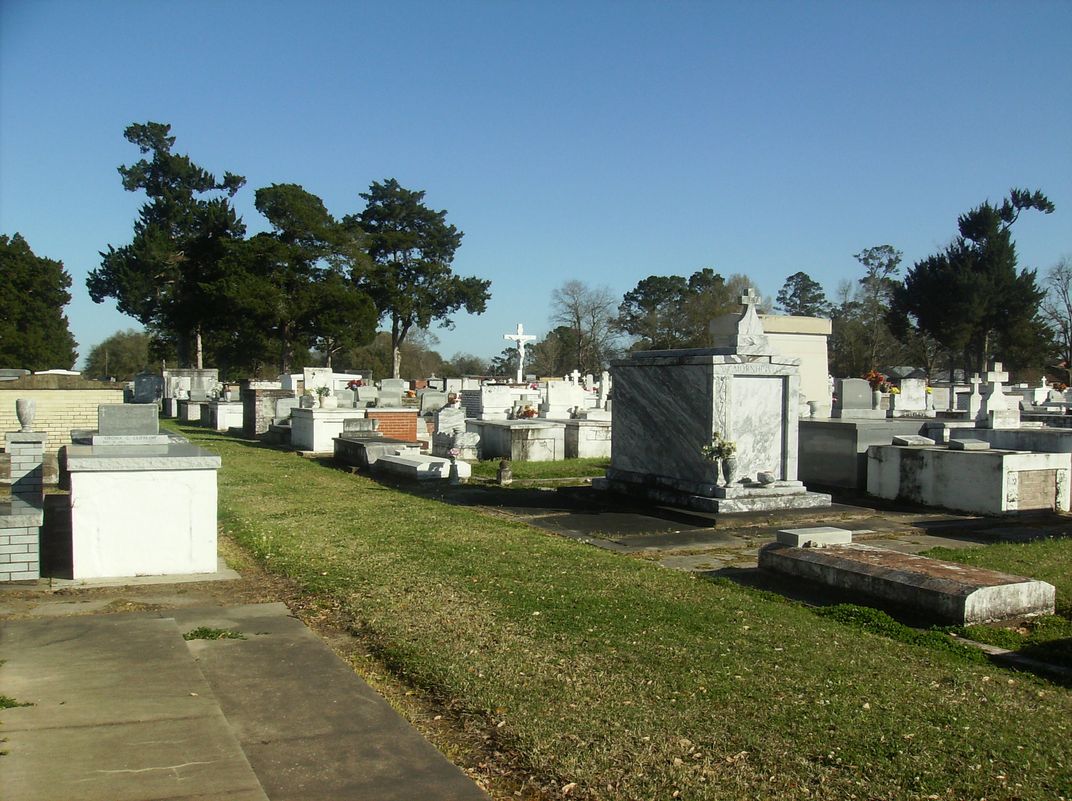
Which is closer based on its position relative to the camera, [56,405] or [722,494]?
[722,494]

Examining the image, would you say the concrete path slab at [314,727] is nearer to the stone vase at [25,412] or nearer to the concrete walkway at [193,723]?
the concrete walkway at [193,723]

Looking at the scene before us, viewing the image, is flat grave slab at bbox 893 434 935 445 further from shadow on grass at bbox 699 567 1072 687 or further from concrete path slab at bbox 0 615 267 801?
concrete path slab at bbox 0 615 267 801

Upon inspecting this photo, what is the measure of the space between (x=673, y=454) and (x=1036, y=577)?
17.4 ft

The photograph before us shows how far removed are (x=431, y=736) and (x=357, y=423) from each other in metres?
15.5

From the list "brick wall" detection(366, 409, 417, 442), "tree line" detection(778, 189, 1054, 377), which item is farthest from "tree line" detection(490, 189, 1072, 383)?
"brick wall" detection(366, 409, 417, 442)

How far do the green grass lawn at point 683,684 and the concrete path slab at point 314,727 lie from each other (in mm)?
378

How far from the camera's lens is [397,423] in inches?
859

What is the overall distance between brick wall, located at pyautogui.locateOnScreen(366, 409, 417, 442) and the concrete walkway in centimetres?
1587

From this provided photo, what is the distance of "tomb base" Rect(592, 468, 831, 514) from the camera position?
36.5 feet

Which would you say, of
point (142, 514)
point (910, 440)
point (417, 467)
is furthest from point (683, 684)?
point (417, 467)

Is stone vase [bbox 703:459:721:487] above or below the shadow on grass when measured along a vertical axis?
above

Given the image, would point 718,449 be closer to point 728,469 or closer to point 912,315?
point 728,469

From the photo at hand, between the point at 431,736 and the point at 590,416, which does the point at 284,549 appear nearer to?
the point at 431,736

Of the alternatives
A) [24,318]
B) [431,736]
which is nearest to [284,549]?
[431,736]
